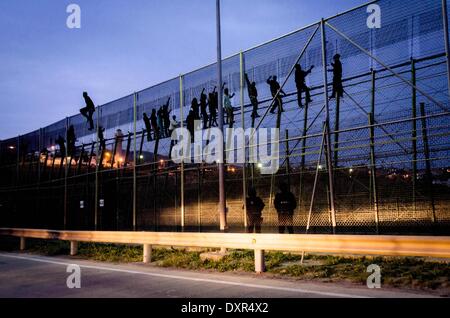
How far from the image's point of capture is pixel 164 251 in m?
13.2

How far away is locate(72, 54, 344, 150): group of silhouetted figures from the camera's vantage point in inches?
475

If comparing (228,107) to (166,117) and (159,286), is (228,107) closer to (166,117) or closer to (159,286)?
(166,117)

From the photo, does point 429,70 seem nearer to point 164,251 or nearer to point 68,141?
point 164,251

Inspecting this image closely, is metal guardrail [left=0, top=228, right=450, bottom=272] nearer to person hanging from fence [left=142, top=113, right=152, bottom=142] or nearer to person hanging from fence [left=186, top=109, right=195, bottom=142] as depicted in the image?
person hanging from fence [left=186, top=109, right=195, bottom=142]

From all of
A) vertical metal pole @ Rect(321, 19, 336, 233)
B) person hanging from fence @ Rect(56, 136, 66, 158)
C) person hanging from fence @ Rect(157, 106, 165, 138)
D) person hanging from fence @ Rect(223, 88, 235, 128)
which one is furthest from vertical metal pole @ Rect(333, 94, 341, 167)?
person hanging from fence @ Rect(56, 136, 66, 158)

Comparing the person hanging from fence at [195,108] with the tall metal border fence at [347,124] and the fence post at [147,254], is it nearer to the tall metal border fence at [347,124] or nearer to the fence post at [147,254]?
the tall metal border fence at [347,124]

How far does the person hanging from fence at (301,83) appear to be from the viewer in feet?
39.6

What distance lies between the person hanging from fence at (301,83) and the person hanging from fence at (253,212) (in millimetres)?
3132

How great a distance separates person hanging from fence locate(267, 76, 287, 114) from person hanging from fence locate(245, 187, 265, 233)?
2.58 m

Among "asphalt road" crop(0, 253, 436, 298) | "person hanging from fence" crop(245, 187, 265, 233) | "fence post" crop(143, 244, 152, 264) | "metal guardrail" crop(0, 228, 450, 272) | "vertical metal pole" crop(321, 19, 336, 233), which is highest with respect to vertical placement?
"vertical metal pole" crop(321, 19, 336, 233)

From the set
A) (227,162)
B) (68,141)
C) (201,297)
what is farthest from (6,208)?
(201,297)

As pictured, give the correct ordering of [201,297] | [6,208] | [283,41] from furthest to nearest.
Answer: [6,208], [283,41], [201,297]

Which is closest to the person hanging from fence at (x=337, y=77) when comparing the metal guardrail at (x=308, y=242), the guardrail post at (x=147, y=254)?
the metal guardrail at (x=308, y=242)
